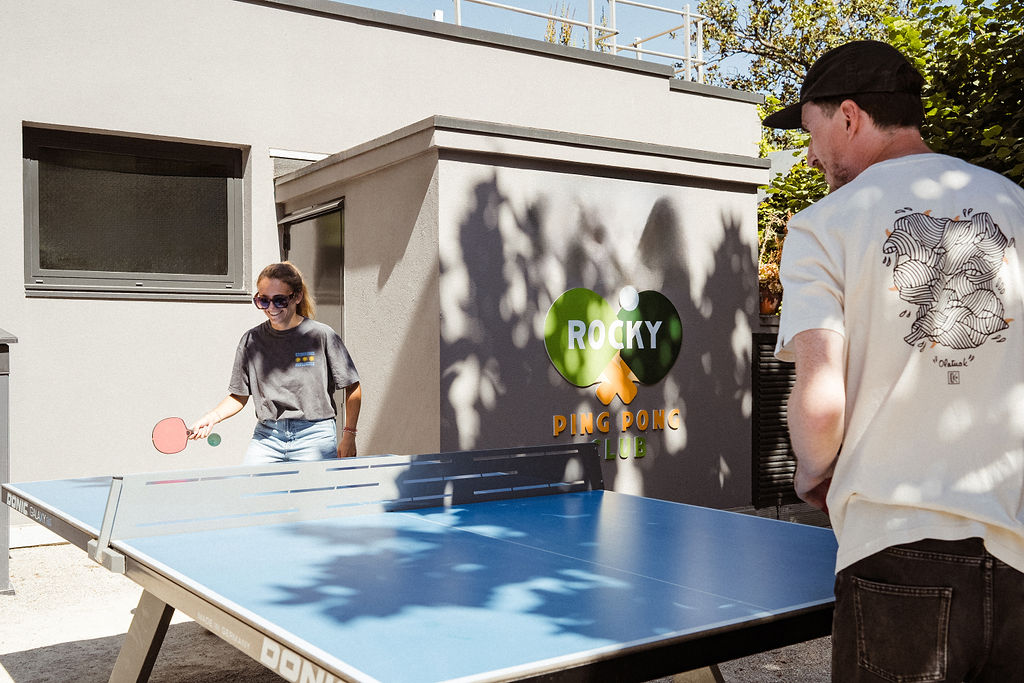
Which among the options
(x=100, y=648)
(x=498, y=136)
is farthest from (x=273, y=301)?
(x=498, y=136)

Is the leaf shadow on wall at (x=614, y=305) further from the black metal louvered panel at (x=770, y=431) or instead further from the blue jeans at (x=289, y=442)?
the blue jeans at (x=289, y=442)

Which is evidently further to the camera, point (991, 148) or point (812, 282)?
point (991, 148)

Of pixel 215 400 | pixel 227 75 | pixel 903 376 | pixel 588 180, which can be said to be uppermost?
pixel 227 75

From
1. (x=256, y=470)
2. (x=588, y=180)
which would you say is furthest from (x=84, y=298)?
(x=256, y=470)

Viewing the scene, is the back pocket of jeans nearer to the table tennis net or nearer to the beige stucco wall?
the table tennis net

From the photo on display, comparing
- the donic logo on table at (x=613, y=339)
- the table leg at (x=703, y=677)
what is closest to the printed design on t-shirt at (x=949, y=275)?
the table leg at (x=703, y=677)

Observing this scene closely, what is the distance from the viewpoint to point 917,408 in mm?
1723

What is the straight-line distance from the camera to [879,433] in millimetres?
1740

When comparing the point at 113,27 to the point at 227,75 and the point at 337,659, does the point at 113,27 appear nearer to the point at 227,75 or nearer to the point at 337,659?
the point at 227,75

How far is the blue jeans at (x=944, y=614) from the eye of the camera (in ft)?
5.46

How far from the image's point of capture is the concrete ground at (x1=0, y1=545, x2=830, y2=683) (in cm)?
441

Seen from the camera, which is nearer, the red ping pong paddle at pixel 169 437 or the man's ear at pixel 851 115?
the man's ear at pixel 851 115

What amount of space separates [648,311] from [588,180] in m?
1.06

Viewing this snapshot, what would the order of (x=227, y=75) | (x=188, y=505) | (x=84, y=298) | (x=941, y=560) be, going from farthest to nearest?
(x=227, y=75)
(x=84, y=298)
(x=188, y=505)
(x=941, y=560)
